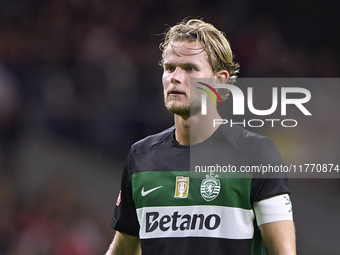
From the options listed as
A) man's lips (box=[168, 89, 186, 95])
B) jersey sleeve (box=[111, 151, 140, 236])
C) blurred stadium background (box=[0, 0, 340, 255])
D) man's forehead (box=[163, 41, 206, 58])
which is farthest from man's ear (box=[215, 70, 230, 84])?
blurred stadium background (box=[0, 0, 340, 255])

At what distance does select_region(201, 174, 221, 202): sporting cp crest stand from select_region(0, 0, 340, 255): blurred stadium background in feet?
9.70

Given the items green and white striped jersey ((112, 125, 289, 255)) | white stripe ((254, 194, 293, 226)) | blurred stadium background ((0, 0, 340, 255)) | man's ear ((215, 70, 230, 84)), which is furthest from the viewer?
blurred stadium background ((0, 0, 340, 255))

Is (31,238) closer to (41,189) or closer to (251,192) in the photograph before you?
(41,189)

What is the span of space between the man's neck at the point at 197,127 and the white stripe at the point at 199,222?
0.41 m

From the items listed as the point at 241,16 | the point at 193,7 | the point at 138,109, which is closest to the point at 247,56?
the point at 241,16

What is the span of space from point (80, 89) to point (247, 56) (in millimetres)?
2209

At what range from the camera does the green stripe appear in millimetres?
2715

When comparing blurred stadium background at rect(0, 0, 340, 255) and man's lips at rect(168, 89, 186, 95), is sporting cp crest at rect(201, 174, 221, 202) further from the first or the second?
blurred stadium background at rect(0, 0, 340, 255)

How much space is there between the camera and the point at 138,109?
6.43 metres

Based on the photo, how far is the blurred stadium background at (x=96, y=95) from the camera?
6.06 meters

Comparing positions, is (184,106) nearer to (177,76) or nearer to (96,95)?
(177,76)

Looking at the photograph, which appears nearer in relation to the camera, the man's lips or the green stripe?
the green stripe

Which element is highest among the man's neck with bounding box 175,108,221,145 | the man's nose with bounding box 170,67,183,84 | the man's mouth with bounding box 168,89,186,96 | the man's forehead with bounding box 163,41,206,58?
the man's forehead with bounding box 163,41,206,58

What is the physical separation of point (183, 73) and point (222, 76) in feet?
1.02
